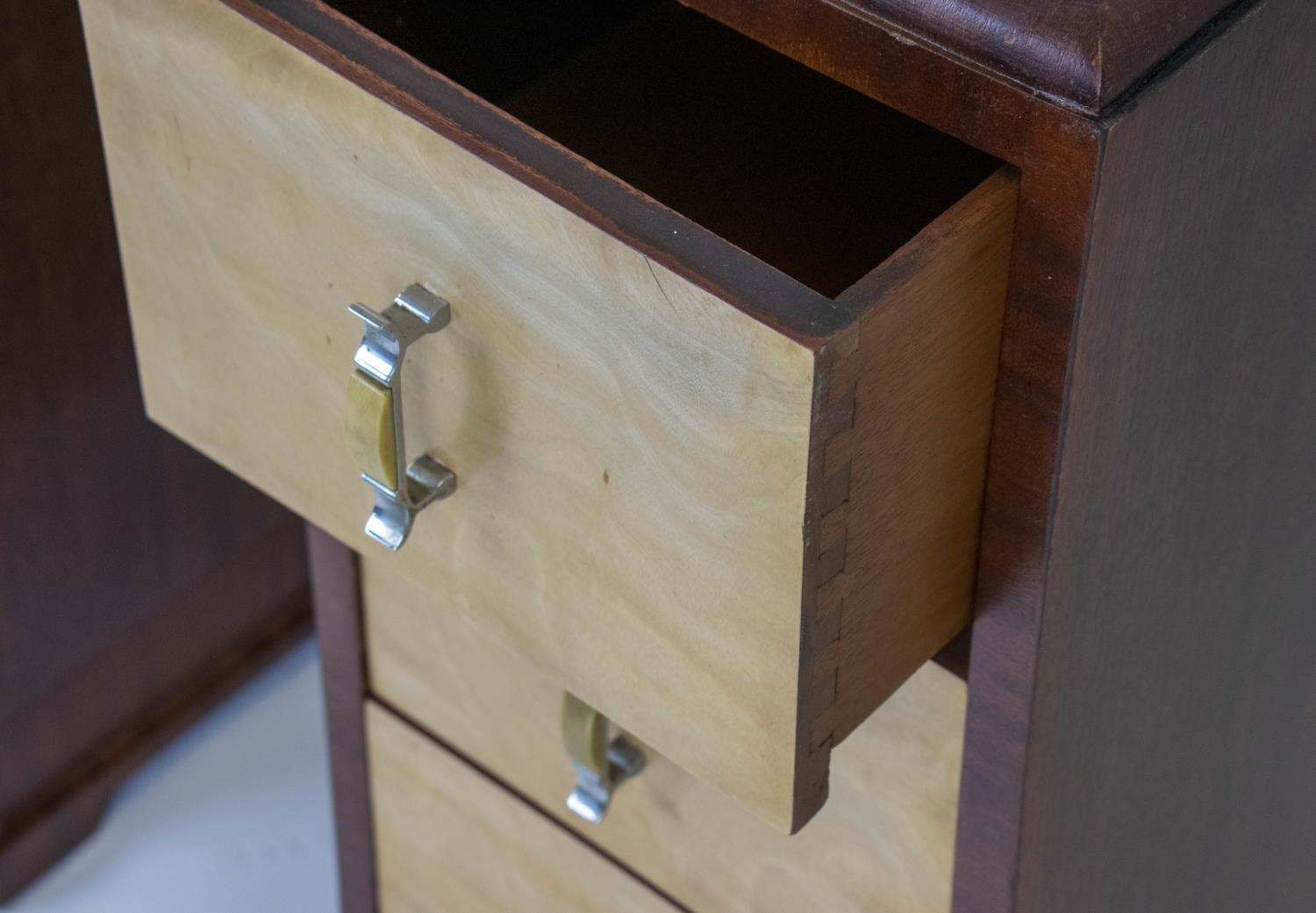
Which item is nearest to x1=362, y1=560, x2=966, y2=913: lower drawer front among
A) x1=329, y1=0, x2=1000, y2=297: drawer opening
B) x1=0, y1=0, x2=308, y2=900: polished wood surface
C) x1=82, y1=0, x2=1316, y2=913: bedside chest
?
x1=82, y1=0, x2=1316, y2=913: bedside chest

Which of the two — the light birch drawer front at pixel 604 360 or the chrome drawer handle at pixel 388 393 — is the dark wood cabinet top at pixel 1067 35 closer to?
the light birch drawer front at pixel 604 360

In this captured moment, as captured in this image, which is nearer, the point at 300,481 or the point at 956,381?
the point at 956,381

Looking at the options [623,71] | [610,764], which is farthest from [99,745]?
[623,71]

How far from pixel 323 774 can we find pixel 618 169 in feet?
2.24

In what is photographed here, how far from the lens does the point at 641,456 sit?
45cm

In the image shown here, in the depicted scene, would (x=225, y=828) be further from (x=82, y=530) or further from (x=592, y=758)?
(x=592, y=758)

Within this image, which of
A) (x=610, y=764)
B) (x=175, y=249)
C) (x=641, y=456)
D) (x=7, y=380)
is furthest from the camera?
(x=7, y=380)

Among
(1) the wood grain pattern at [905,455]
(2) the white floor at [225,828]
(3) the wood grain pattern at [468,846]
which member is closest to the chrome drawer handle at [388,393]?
(1) the wood grain pattern at [905,455]

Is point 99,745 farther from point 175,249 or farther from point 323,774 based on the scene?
point 175,249

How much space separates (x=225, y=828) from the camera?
3.62 ft

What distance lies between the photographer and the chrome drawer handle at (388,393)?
48 centimetres

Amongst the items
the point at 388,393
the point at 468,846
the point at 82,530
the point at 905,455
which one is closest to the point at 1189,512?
the point at 905,455

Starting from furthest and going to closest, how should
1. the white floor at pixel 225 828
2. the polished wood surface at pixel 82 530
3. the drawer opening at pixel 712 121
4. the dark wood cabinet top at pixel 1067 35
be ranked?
1. the white floor at pixel 225 828
2. the polished wood surface at pixel 82 530
3. the drawer opening at pixel 712 121
4. the dark wood cabinet top at pixel 1067 35

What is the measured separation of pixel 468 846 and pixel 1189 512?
357 mm
